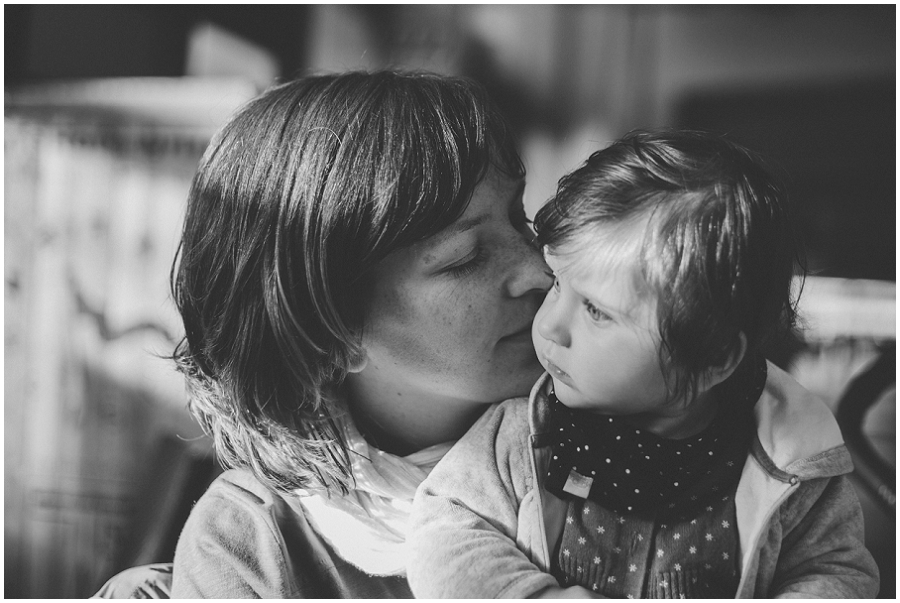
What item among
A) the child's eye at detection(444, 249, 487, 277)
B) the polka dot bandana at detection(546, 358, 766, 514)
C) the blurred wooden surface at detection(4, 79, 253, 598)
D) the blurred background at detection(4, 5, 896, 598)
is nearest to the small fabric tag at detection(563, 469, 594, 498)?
the polka dot bandana at detection(546, 358, 766, 514)

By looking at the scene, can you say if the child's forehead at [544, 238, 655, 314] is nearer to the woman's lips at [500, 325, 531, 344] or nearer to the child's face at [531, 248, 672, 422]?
the child's face at [531, 248, 672, 422]

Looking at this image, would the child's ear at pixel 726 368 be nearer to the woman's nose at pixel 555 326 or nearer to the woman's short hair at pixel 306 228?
the woman's nose at pixel 555 326

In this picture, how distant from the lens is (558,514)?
752mm

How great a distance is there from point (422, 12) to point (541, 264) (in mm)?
474

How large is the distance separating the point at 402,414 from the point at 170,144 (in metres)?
0.54

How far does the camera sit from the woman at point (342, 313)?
772mm

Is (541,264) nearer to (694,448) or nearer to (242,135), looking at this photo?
(694,448)

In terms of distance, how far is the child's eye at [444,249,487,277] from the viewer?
0.80 m

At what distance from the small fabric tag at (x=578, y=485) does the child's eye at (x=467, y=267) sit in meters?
0.24

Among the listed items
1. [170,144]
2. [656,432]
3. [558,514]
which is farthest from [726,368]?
[170,144]

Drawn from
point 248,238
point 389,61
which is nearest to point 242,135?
point 248,238

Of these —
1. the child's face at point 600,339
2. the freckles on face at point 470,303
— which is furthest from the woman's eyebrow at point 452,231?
the child's face at point 600,339

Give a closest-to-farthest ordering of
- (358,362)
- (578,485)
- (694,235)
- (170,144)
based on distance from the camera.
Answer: (694,235) < (578,485) < (358,362) < (170,144)

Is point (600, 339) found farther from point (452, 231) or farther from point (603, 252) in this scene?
point (452, 231)
